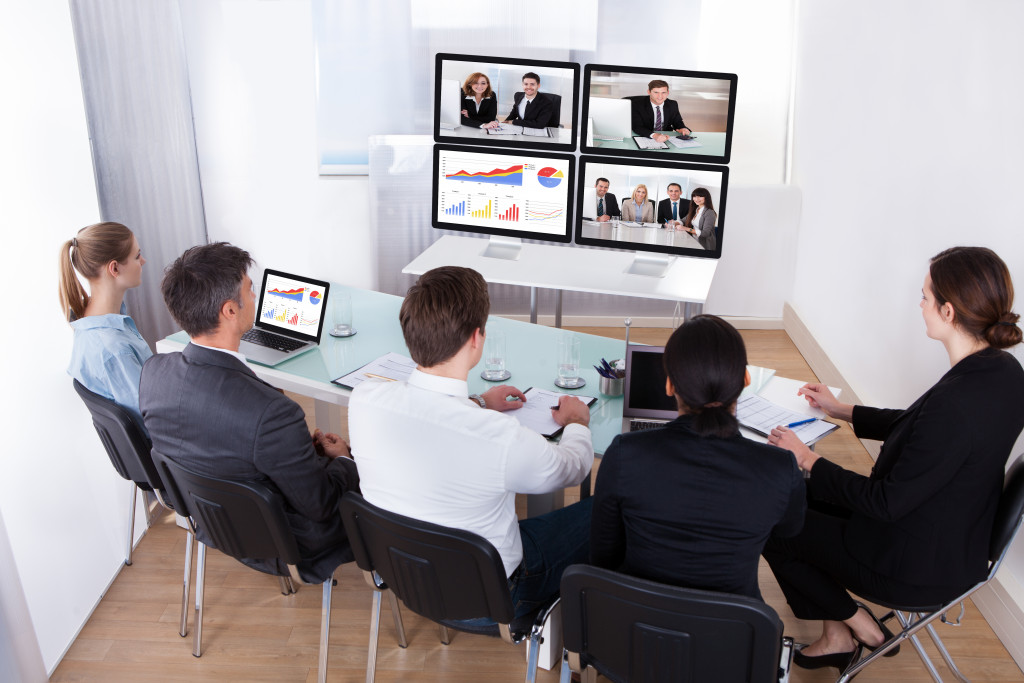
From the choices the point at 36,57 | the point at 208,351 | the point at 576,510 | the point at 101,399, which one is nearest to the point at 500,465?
the point at 576,510

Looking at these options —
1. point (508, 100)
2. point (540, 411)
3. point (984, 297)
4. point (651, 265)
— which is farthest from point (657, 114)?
point (984, 297)

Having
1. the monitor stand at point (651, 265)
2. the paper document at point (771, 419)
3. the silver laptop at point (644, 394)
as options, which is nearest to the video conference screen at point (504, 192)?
the monitor stand at point (651, 265)

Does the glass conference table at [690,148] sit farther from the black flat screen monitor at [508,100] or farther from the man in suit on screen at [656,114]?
the black flat screen monitor at [508,100]

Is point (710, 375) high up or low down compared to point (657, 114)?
down

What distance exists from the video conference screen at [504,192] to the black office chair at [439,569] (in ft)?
5.96

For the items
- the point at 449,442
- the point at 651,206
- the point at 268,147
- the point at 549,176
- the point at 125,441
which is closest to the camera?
the point at 449,442

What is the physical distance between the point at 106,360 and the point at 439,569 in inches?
54.3

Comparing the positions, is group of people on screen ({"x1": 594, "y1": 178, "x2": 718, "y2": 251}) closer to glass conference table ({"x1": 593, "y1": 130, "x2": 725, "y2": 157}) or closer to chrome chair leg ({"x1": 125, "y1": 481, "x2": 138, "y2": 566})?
glass conference table ({"x1": 593, "y1": 130, "x2": 725, "y2": 157})

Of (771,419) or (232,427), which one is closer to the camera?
(232,427)

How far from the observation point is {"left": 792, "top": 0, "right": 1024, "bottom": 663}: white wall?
2885 millimetres

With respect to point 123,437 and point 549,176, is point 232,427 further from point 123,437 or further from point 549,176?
point 549,176

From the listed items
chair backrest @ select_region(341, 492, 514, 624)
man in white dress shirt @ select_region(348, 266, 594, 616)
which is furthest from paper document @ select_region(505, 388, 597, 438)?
chair backrest @ select_region(341, 492, 514, 624)

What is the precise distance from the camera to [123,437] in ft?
8.15

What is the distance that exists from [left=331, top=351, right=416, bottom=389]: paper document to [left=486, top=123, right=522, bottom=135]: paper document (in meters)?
1.07
